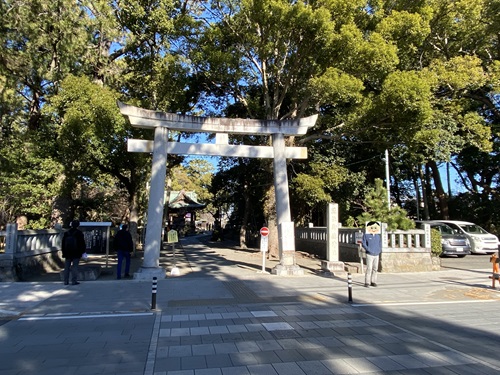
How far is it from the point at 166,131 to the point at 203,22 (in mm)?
8468

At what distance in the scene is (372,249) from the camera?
10.9 metres

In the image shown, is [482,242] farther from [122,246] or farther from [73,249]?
[73,249]

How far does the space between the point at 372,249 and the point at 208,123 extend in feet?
23.0

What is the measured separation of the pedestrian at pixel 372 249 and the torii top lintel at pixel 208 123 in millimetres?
5085

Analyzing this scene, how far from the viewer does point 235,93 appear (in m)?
21.2

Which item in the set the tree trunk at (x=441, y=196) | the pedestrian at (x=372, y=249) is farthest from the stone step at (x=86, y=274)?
the tree trunk at (x=441, y=196)

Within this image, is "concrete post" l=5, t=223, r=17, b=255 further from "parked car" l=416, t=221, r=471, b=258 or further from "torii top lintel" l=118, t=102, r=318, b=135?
"parked car" l=416, t=221, r=471, b=258

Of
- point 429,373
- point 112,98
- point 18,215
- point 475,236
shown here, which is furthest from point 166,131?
point 475,236

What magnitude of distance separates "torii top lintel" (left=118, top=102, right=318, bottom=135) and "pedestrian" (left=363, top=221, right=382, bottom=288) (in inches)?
200

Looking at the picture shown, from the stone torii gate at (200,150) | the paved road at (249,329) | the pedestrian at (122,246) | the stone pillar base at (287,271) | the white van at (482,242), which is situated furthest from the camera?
the white van at (482,242)

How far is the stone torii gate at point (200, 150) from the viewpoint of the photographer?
12953 millimetres

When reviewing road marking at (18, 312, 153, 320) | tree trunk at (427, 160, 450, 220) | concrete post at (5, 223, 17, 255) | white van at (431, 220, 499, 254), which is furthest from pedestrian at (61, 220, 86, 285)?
tree trunk at (427, 160, 450, 220)

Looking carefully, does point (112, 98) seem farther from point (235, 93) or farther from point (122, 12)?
point (235, 93)

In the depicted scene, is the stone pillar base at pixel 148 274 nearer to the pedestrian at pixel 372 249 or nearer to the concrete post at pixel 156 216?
the concrete post at pixel 156 216
